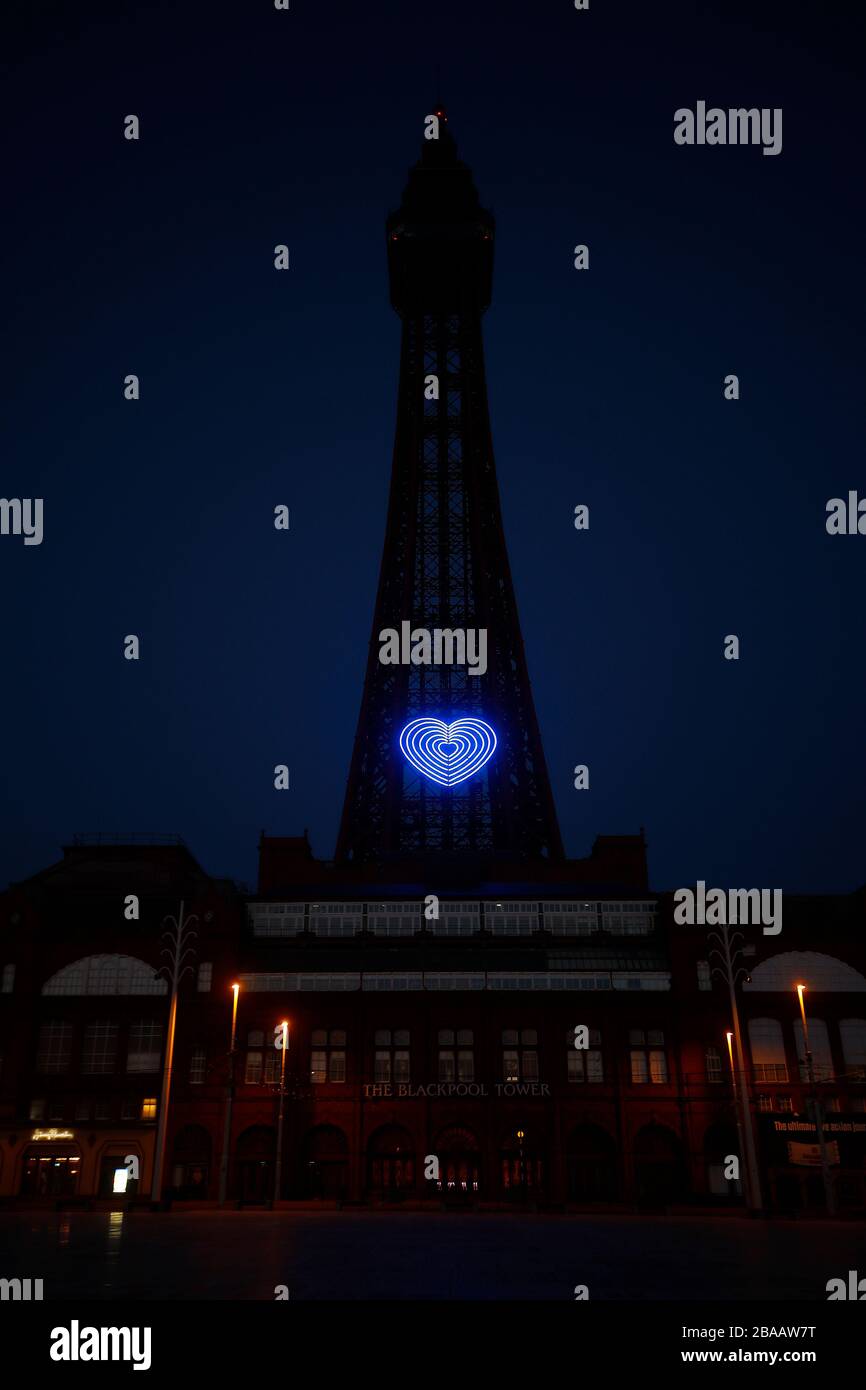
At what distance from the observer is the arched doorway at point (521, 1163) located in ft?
165

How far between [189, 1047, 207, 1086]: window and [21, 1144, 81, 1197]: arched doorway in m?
6.29

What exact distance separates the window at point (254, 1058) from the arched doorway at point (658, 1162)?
728 inches

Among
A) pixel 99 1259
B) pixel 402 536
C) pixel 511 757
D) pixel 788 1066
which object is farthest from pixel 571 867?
pixel 99 1259

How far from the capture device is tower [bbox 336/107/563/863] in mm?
73938

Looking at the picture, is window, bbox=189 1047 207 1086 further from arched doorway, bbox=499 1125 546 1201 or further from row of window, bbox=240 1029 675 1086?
arched doorway, bbox=499 1125 546 1201

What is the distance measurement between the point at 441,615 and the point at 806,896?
37.8 meters

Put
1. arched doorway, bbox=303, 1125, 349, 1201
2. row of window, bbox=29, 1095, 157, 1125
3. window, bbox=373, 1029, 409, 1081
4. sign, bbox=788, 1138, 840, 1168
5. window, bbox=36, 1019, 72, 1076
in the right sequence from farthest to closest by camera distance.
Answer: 1. window, bbox=36, 1019, 72, 1076
2. window, bbox=373, 1029, 409, 1081
3. row of window, bbox=29, 1095, 157, 1125
4. arched doorway, bbox=303, 1125, 349, 1201
5. sign, bbox=788, 1138, 840, 1168

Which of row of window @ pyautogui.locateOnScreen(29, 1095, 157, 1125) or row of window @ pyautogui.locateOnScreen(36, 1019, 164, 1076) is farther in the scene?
row of window @ pyautogui.locateOnScreen(36, 1019, 164, 1076)

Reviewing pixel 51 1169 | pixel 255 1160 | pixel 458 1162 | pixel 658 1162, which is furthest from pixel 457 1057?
pixel 51 1169

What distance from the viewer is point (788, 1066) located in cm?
5150

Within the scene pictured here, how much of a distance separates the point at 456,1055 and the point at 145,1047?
15472 mm
